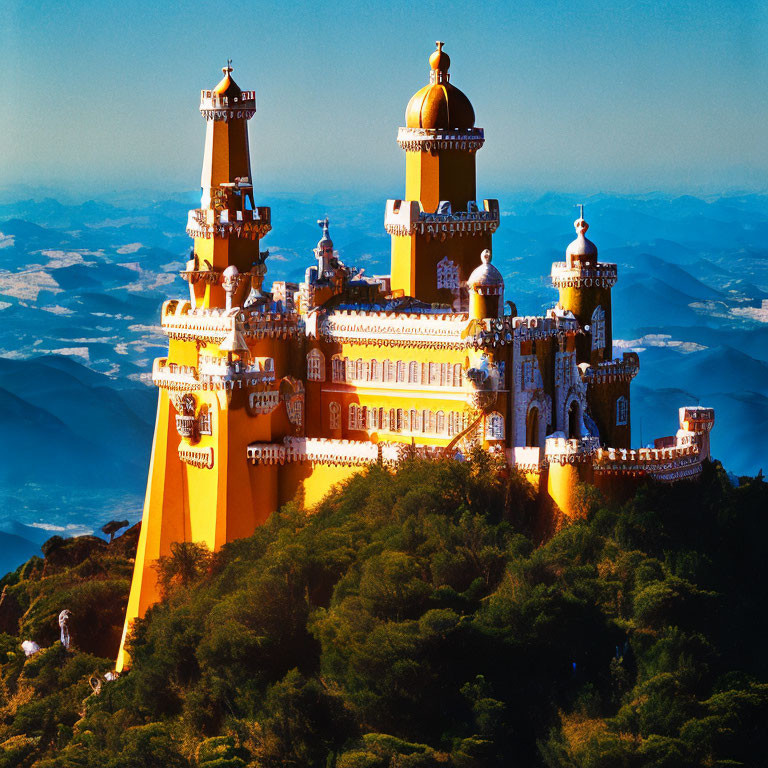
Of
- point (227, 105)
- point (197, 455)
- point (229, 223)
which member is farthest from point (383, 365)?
point (227, 105)

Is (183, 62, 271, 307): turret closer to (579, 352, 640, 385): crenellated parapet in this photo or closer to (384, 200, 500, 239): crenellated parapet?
(384, 200, 500, 239): crenellated parapet

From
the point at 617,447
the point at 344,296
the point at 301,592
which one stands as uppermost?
the point at 344,296

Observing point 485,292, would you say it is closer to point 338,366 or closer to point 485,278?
point 485,278

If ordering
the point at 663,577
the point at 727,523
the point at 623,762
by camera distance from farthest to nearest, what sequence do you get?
1. the point at 727,523
2. the point at 663,577
3. the point at 623,762

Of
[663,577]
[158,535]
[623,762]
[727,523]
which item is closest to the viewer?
[623,762]

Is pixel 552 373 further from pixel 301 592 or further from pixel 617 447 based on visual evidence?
pixel 301 592

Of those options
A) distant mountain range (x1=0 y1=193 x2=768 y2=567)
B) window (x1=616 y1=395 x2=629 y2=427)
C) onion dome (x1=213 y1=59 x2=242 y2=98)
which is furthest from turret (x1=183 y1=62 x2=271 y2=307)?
distant mountain range (x1=0 y1=193 x2=768 y2=567)

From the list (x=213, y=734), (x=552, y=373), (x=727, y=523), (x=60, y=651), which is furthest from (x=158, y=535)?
(x=727, y=523)

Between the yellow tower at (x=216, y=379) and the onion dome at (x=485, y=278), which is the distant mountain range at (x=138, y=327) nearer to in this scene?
the yellow tower at (x=216, y=379)
